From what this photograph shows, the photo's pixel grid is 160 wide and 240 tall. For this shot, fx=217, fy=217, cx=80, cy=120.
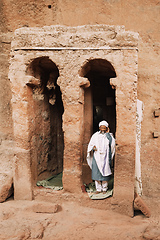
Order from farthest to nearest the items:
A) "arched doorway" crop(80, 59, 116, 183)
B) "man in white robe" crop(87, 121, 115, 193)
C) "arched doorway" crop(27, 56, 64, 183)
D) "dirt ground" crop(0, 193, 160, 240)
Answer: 1. "arched doorway" crop(80, 59, 116, 183)
2. "arched doorway" crop(27, 56, 64, 183)
3. "man in white robe" crop(87, 121, 115, 193)
4. "dirt ground" crop(0, 193, 160, 240)

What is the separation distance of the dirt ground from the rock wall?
7.37ft

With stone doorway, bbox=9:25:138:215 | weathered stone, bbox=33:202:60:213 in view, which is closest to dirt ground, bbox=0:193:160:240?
weathered stone, bbox=33:202:60:213

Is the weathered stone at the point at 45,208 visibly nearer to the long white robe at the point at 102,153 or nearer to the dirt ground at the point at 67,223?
the dirt ground at the point at 67,223

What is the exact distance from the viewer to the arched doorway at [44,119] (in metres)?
5.02

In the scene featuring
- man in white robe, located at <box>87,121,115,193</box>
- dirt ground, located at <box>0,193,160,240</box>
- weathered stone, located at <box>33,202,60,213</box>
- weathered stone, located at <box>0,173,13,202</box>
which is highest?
man in white robe, located at <box>87,121,115,193</box>

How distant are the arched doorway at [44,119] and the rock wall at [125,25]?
1.69 m

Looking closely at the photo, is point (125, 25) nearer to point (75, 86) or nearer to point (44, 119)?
point (75, 86)

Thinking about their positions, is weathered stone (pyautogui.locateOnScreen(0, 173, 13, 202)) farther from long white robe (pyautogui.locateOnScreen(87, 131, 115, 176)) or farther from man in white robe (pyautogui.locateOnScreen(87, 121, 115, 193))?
long white robe (pyautogui.locateOnScreen(87, 131, 115, 176))

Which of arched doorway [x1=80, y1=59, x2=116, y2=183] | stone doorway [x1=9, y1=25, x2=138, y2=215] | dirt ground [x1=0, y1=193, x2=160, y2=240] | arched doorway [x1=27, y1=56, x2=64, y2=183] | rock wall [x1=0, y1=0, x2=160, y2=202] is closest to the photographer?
dirt ground [x1=0, y1=193, x2=160, y2=240]

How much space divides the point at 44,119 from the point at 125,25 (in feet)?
12.6

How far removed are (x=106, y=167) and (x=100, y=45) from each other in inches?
102

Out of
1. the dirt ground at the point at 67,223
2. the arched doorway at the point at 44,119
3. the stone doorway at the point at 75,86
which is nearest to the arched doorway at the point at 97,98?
the stone doorway at the point at 75,86

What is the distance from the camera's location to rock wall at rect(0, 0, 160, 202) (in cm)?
655

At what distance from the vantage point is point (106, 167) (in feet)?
15.6
